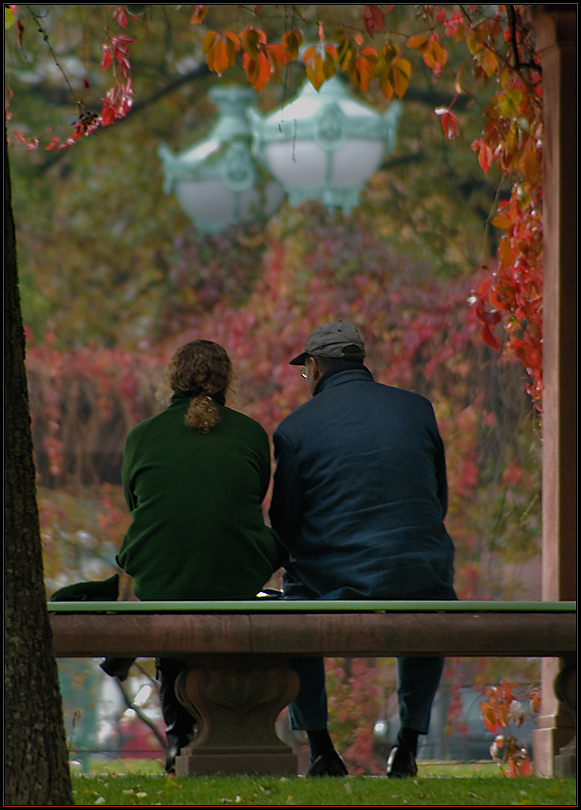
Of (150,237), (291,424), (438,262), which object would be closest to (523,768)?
(291,424)

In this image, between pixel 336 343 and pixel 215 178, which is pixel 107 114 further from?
pixel 215 178

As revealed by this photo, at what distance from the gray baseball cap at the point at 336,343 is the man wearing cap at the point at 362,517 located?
12 centimetres

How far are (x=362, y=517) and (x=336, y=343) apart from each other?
723 millimetres

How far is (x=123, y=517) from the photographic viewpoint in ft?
36.8

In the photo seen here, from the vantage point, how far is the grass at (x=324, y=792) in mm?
3701

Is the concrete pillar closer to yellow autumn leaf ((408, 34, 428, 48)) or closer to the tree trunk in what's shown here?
yellow autumn leaf ((408, 34, 428, 48))

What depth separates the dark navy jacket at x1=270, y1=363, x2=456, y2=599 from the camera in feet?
14.6

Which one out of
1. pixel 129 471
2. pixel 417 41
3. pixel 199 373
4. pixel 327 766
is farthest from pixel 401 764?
pixel 417 41

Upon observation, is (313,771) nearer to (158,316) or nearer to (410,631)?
(410,631)

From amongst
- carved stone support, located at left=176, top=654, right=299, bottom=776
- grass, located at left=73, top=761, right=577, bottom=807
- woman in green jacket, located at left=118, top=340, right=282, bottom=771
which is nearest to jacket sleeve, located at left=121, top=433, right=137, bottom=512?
woman in green jacket, located at left=118, top=340, right=282, bottom=771

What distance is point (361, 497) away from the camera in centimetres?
455

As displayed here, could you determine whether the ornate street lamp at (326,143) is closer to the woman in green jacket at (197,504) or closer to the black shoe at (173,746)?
the woman in green jacket at (197,504)

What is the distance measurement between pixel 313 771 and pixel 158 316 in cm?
955

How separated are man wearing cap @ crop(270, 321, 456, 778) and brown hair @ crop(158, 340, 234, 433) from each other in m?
0.29
